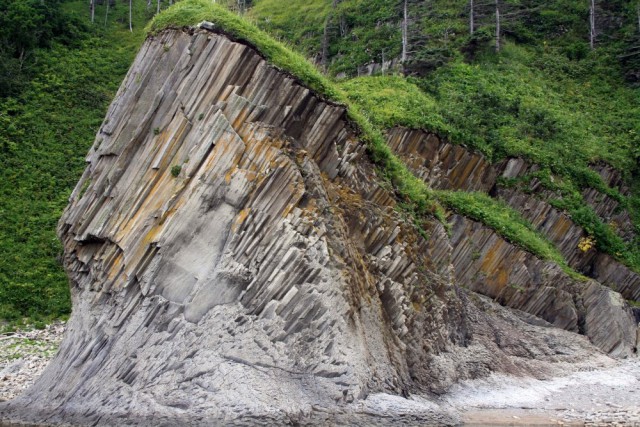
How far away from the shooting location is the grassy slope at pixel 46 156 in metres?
37.8

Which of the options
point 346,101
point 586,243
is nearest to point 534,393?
point 346,101

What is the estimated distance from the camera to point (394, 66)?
51.4 meters

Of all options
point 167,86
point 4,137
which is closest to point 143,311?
point 167,86

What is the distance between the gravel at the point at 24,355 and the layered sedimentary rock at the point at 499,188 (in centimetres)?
1937

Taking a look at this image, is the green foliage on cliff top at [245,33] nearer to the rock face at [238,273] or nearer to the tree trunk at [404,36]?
the rock face at [238,273]

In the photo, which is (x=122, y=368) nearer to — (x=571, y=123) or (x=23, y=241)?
(x=23, y=241)

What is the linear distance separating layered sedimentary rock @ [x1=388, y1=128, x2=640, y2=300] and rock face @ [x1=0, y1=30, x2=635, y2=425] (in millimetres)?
11155

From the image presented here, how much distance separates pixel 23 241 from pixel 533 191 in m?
28.4

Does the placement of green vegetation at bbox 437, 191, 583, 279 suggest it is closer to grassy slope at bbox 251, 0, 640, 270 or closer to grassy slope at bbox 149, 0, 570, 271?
grassy slope at bbox 149, 0, 570, 271

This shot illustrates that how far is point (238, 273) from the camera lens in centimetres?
2138

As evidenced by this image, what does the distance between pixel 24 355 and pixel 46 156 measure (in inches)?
725

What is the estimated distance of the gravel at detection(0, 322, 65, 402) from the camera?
27828 millimetres

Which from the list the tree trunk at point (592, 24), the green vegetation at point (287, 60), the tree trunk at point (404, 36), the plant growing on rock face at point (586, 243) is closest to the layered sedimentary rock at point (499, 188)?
the plant growing on rock face at point (586, 243)

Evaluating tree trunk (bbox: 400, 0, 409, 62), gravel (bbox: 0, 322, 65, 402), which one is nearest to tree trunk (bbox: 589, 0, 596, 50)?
tree trunk (bbox: 400, 0, 409, 62)
